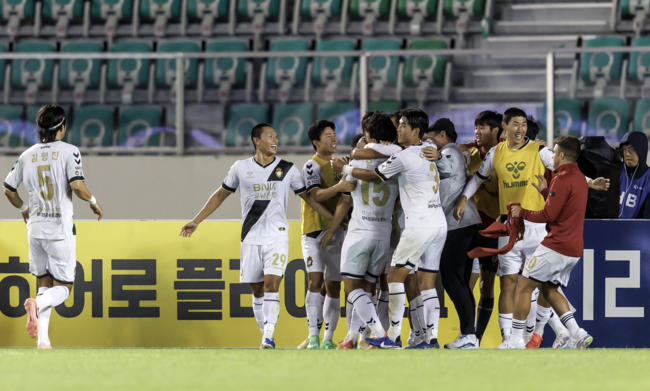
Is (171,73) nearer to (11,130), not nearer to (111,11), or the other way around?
(11,130)

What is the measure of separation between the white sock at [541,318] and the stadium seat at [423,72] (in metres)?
2.99

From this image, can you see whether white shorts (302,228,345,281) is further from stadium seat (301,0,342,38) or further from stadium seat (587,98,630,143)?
stadium seat (301,0,342,38)

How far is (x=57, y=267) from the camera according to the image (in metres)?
5.94

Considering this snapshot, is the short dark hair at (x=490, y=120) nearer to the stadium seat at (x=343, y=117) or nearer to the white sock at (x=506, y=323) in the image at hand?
the white sock at (x=506, y=323)

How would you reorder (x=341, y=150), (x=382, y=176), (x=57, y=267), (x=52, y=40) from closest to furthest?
(x=382, y=176)
(x=57, y=267)
(x=341, y=150)
(x=52, y=40)

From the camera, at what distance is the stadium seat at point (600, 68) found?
7726 mm

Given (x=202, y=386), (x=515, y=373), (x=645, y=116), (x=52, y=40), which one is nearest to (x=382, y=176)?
(x=515, y=373)

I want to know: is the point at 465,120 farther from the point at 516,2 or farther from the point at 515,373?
the point at 516,2

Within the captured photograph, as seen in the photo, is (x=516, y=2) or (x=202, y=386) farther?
(x=516, y=2)

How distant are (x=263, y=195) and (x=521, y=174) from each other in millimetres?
1881

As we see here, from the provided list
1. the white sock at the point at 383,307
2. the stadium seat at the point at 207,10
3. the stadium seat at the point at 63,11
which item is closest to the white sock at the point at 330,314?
the white sock at the point at 383,307

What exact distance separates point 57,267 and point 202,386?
9.55ft

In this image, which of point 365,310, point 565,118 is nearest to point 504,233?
point 365,310

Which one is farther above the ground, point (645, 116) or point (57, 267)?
point (645, 116)
